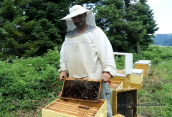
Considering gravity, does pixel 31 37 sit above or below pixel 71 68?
above

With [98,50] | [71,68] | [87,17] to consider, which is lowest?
[71,68]

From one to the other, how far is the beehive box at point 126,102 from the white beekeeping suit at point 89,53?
714 millimetres

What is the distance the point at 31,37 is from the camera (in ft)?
28.5

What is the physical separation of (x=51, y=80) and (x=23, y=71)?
94 cm

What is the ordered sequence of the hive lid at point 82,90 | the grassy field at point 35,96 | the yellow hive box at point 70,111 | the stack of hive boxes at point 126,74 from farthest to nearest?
the stack of hive boxes at point 126,74 → the grassy field at point 35,96 → the hive lid at point 82,90 → the yellow hive box at point 70,111

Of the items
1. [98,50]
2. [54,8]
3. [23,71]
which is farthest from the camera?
[54,8]

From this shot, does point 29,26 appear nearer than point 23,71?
No

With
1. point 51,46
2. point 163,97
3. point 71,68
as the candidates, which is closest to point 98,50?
point 71,68

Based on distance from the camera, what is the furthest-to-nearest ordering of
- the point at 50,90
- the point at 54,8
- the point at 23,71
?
1. the point at 54,8
2. the point at 23,71
3. the point at 50,90

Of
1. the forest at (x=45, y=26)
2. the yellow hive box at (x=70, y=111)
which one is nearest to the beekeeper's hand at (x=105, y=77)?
the yellow hive box at (x=70, y=111)

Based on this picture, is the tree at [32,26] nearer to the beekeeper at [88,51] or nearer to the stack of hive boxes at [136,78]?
the stack of hive boxes at [136,78]

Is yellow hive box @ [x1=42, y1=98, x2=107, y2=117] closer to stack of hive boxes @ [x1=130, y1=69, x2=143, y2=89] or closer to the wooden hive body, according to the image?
the wooden hive body

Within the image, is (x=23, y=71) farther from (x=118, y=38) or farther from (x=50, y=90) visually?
(x=118, y=38)

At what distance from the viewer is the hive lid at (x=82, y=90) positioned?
4.73ft
